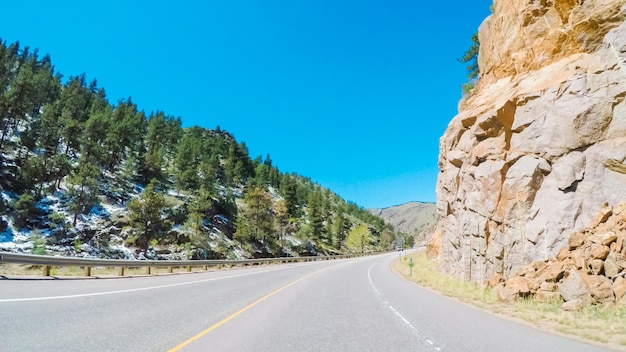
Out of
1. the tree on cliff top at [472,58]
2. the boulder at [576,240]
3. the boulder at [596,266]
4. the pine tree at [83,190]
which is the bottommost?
the boulder at [596,266]

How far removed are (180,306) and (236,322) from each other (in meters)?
2.43

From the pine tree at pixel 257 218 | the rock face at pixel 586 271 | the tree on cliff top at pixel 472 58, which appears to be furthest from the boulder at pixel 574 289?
the pine tree at pixel 257 218

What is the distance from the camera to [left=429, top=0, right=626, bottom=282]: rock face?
15.2 meters

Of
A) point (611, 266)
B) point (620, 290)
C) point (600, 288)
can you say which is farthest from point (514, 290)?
point (620, 290)

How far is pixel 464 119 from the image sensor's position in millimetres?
25781

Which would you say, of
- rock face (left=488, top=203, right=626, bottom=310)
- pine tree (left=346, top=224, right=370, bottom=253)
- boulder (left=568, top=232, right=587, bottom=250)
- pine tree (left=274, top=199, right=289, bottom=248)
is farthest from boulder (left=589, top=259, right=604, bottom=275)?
pine tree (left=346, top=224, right=370, bottom=253)

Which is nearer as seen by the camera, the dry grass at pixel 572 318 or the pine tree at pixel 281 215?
the dry grass at pixel 572 318

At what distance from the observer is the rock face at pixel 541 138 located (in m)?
15.2

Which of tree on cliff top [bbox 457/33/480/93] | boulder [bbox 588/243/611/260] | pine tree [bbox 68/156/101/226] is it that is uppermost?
tree on cliff top [bbox 457/33/480/93]

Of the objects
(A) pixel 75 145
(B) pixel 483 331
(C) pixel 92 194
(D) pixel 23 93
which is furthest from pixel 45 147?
(B) pixel 483 331

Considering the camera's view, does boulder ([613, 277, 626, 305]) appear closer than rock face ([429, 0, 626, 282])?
Yes

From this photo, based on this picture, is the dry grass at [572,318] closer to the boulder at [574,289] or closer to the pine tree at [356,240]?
the boulder at [574,289]

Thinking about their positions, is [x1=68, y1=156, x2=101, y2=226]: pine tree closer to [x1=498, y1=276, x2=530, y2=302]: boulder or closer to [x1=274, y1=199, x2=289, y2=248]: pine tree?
[x1=274, y1=199, x2=289, y2=248]: pine tree

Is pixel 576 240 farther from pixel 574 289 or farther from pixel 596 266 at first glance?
pixel 574 289
